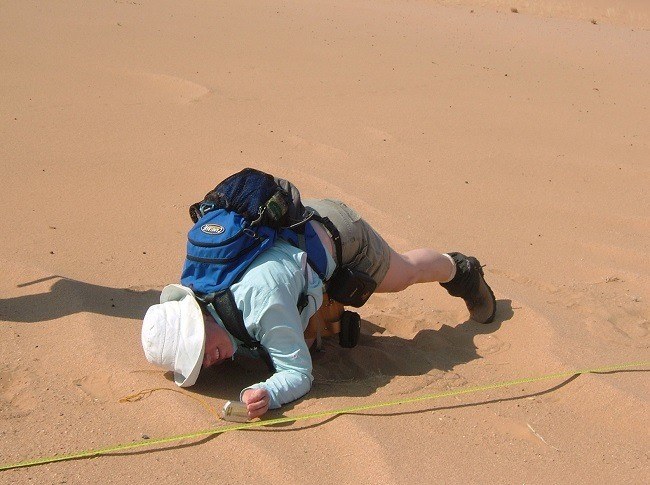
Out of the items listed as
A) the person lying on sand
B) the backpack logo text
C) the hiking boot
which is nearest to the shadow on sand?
the person lying on sand

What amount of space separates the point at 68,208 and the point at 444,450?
3287mm

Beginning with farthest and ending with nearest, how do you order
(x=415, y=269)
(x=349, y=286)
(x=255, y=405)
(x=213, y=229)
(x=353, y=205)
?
(x=353, y=205) → (x=415, y=269) → (x=349, y=286) → (x=213, y=229) → (x=255, y=405)

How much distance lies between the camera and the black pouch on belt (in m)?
3.87

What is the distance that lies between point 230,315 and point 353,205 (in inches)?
104

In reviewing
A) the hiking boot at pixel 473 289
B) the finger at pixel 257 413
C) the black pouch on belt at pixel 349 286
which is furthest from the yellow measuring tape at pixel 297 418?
the hiking boot at pixel 473 289

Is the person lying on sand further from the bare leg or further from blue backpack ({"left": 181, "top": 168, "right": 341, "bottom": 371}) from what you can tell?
the bare leg

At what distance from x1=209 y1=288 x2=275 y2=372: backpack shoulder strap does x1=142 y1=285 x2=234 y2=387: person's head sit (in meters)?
0.05

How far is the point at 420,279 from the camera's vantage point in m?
4.34

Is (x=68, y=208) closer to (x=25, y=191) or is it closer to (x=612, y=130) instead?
(x=25, y=191)

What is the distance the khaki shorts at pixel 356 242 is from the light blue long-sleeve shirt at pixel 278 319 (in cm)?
42

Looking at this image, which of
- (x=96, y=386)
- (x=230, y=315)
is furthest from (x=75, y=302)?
(x=230, y=315)

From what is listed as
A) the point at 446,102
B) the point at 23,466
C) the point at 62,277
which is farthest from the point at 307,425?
the point at 446,102

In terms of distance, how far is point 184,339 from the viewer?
135 inches

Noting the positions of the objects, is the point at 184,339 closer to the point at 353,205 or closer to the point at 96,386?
the point at 96,386
